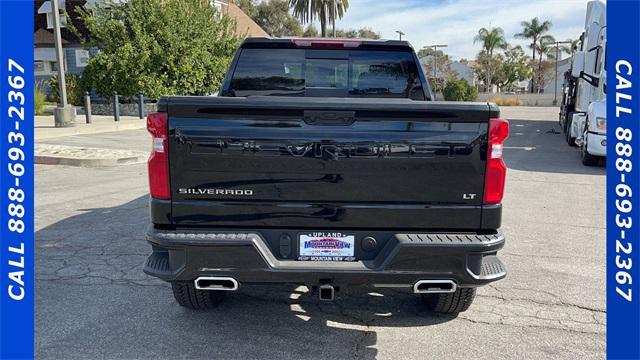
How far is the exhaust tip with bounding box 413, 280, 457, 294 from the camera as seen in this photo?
3.12 metres

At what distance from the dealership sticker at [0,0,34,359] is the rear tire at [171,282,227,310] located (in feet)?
4.00

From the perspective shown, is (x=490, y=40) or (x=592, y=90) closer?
(x=592, y=90)

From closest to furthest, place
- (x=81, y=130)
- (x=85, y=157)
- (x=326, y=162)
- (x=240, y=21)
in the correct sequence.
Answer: (x=326, y=162), (x=85, y=157), (x=81, y=130), (x=240, y=21)

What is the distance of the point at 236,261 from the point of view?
308 centimetres

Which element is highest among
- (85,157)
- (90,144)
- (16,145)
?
(16,145)

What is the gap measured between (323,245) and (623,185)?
1.61 m

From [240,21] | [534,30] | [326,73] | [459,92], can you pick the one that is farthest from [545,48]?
[326,73]

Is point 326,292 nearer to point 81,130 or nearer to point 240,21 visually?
point 81,130

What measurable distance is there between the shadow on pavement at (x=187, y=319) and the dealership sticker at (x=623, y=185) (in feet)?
4.77

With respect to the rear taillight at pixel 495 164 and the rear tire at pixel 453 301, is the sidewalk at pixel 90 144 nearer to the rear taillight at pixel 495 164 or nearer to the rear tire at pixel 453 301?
the rear tire at pixel 453 301

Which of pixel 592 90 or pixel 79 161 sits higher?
pixel 592 90

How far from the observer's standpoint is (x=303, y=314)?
4.05 meters

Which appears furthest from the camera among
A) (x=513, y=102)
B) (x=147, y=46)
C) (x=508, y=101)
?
(x=508, y=101)

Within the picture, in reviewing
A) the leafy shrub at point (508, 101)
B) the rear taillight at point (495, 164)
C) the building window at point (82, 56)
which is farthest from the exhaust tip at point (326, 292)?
the leafy shrub at point (508, 101)
